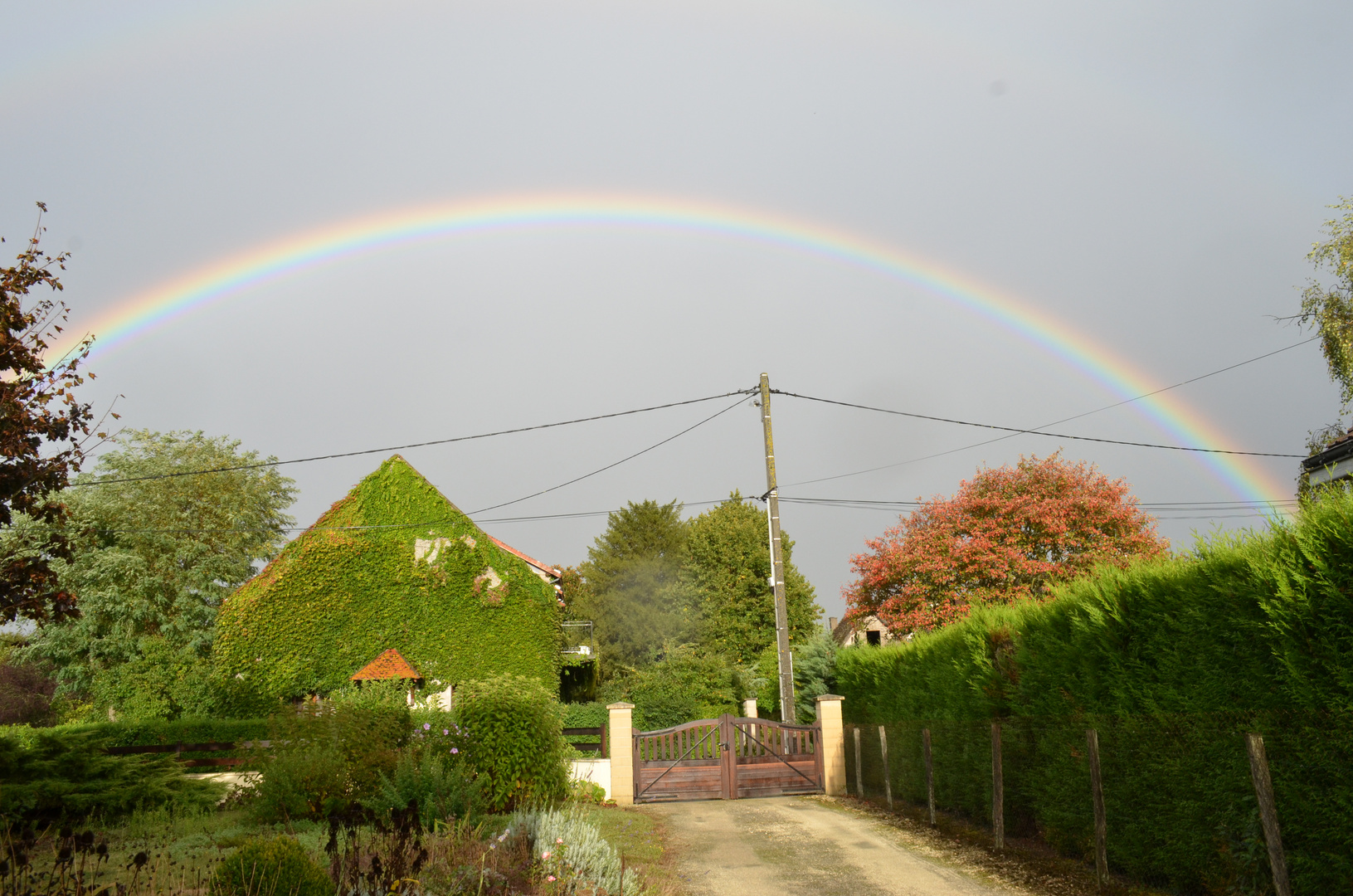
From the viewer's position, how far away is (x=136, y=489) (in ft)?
123

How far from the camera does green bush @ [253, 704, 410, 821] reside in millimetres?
11227

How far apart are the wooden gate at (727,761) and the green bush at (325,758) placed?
250 inches

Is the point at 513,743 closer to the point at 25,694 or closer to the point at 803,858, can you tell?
the point at 803,858

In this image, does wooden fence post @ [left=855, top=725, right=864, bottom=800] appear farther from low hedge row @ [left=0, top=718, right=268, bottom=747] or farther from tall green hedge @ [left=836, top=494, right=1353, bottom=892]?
low hedge row @ [left=0, top=718, right=268, bottom=747]

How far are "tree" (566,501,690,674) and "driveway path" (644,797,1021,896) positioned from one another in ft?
115

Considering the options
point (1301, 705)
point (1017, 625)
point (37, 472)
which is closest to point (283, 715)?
point (37, 472)

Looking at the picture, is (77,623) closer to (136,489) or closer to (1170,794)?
(136,489)

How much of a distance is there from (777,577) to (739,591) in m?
28.1

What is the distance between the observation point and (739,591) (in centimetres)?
4809

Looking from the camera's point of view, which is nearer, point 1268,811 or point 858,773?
point 1268,811

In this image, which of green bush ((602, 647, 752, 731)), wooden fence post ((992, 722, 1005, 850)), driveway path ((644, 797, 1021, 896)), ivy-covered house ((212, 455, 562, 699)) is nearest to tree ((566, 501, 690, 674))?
green bush ((602, 647, 752, 731))

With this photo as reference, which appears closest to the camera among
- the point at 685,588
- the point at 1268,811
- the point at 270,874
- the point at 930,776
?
the point at 270,874

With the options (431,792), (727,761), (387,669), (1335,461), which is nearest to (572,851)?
(431,792)

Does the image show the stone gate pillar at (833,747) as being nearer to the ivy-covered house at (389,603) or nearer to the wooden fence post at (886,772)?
the wooden fence post at (886,772)
